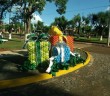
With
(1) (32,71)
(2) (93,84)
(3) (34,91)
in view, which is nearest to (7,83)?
(3) (34,91)

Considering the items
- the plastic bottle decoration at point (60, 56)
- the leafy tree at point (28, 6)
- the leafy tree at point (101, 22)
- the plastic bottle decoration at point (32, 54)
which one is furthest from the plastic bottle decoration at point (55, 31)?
the leafy tree at point (101, 22)

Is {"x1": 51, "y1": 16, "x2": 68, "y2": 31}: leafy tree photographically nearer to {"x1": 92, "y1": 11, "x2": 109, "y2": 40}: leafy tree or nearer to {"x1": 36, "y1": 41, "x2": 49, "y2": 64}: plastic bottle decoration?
{"x1": 92, "y1": 11, "x2": 109, "y2": 40}: leafy tree

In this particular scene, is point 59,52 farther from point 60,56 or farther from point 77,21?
point 77,21

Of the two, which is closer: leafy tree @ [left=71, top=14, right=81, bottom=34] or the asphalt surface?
the asphalt surface

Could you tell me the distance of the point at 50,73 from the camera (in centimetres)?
1106

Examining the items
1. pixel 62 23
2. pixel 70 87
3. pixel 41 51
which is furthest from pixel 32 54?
pixel 62 23

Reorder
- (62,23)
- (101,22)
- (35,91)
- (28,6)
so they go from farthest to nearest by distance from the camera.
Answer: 1. (62,23)
2. (101,22)
3. (28,6)
4. (35,91)

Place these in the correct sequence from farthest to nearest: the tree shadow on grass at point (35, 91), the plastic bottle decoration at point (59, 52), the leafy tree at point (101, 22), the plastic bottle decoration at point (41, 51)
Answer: the leafy tree at point (101, 22)
the plastic bottle decoration at point (59, 52)
the plastic bottle decoration at point (41, 51)
the tree shadow on grass at point (35, 91)

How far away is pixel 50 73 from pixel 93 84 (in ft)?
5.99

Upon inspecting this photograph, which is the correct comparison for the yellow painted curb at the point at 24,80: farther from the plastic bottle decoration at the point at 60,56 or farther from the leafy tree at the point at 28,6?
the leafy tree at the point at 28,6

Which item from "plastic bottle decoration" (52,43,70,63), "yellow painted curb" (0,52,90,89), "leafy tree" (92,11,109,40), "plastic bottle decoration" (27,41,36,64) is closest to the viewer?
"yellow painted curb" (0,52,90,89)

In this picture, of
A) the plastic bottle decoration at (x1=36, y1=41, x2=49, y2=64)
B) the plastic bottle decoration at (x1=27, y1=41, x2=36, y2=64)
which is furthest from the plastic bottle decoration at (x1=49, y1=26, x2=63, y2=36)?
the plastic bottle decoration at (x1=27, y1=41, x2=36, y2=64)

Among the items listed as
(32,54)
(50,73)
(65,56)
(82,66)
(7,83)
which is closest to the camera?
(7,83)

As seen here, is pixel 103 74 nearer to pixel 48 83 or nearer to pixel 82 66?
pixel 82 66
